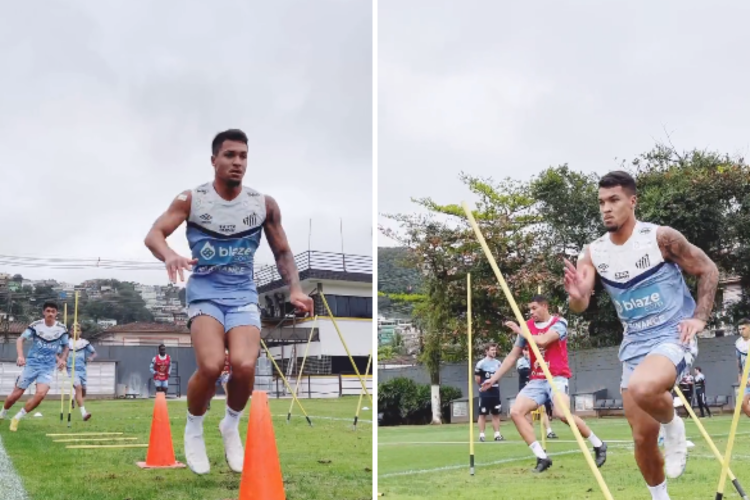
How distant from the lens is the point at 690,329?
4.26 metres

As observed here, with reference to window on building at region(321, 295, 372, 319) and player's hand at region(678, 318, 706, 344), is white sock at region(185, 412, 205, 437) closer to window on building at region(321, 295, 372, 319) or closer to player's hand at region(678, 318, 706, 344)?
player's hand at region(678, 318, 706, 344)

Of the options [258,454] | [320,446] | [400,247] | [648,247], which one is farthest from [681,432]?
[400,247]

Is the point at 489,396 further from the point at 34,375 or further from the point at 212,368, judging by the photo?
the point at 212,368

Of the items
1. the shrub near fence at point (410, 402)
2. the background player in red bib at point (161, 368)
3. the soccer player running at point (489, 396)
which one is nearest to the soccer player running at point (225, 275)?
the soccer player running at point (489, 396)

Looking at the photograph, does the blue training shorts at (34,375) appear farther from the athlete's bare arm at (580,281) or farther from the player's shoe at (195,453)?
the athlete's bare arm at (580,281)

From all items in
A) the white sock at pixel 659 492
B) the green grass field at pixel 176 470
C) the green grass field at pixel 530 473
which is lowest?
the green grass field at pixel 530 473

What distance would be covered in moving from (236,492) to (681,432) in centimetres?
240

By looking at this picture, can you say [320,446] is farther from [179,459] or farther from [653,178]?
[653,178]

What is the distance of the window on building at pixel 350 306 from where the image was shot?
52.0ft

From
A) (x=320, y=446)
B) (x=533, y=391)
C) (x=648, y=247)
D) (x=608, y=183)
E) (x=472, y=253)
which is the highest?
(x=472, y=253)

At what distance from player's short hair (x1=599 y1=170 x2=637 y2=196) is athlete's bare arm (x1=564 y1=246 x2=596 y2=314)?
38 centimetres

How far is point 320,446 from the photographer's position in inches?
319

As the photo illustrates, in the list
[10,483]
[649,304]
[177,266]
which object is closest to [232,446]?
[177,266]

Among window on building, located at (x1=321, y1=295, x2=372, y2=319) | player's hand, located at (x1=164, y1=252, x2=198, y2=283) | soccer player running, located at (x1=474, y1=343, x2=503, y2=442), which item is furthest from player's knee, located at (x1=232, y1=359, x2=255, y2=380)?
window on building, located at (x1=321, y1=295, x2=372, y2=319)
